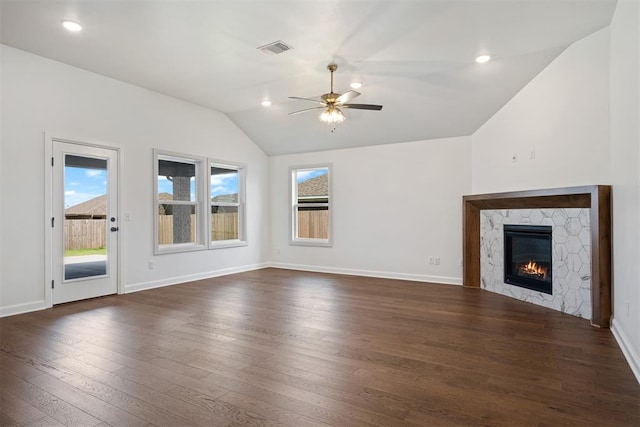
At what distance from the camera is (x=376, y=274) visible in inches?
260

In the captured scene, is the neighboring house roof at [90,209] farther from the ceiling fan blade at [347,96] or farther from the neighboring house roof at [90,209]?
the ceiling fan blade at [347,96]

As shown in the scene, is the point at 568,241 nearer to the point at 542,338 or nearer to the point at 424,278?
the point at 542,338

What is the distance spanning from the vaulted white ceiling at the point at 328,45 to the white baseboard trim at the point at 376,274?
239 cm

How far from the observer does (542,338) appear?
3.24m

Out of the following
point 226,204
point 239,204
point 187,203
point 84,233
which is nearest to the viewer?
point 84,233

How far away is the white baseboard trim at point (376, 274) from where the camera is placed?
5.91m

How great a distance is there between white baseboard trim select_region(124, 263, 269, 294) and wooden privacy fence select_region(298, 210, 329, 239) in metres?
1.15

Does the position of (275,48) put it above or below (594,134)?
above

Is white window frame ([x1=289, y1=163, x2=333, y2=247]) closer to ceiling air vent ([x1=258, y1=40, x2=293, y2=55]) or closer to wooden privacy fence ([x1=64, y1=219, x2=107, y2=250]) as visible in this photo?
ceiling air vent ([x1=258, y1=40, x2=293, y2=55])

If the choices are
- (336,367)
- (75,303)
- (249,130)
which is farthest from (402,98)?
(75,303)

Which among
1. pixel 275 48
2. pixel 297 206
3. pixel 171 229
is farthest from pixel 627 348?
pixel 171 229

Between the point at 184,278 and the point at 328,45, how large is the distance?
433 centimetres

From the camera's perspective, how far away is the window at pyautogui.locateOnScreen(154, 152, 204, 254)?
5.84 m

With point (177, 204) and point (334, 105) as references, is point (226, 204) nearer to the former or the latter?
point (177, 204)
